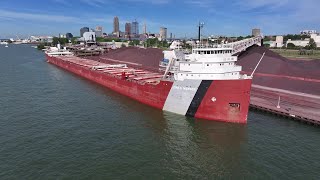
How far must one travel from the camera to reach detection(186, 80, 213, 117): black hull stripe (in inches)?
1184

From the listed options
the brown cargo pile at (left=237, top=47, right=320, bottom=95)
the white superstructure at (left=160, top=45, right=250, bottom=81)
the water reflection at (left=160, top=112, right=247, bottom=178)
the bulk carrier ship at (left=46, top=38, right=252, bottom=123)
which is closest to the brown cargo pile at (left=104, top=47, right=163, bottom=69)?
the brown cargo pile at (left=237, top=47, right=320, bottom=95)

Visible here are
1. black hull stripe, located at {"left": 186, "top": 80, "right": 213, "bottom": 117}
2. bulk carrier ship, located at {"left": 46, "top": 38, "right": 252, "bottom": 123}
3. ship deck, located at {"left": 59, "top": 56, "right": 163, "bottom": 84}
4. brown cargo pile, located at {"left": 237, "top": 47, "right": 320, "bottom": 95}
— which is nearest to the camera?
bulk carrier ship, located at {"left": 46, "top": 38, "right": 252, "bottom": 123}

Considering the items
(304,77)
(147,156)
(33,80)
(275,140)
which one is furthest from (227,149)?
(33,80)

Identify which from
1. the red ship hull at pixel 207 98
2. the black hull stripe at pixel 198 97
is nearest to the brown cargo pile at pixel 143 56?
the red ship hull at pixel 207 98

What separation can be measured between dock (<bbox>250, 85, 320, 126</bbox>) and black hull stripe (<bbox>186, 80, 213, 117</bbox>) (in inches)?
352

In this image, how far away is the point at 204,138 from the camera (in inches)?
1059

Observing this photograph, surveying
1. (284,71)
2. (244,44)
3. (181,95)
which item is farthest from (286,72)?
(181,95)

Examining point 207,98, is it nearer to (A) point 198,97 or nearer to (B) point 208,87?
(A) point 198,97

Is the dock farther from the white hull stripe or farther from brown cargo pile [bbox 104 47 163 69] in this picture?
brown cargo pile [bbox 104 47 163 69]

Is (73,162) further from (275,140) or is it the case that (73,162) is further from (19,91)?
(19,91)

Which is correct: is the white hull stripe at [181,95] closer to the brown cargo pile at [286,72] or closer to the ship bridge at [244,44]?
the brown cargo pile at [286,72]

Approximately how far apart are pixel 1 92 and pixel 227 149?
127ft

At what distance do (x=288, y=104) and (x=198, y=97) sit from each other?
1350 centimetres

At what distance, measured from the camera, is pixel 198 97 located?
31094 mm
